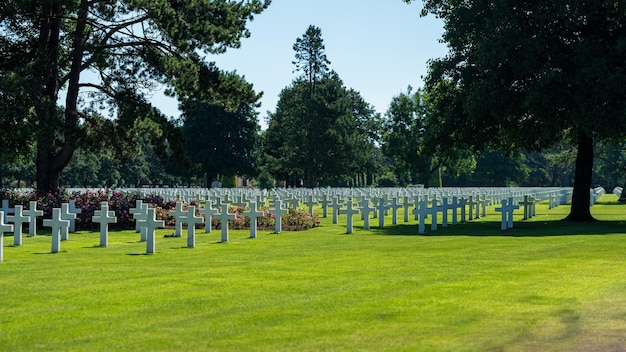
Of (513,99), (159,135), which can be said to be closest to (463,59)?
(513,99)

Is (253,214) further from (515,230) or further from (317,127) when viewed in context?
(317,127)

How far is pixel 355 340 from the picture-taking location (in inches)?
293

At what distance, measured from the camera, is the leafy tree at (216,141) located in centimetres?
8694

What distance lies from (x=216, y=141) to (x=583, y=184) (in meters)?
59.8

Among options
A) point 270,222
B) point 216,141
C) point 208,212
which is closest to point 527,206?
point 270,222

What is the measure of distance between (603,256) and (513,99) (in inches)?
553

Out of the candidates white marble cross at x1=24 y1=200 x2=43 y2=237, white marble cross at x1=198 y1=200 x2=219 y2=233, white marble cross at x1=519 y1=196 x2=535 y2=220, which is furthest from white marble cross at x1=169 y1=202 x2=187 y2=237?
white marble cross at x1=519 y1=196 x2=535 y2=220

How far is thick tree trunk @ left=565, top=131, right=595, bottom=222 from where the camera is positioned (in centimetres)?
3102

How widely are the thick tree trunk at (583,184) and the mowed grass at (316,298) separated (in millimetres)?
13687

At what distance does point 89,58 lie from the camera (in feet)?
96.8

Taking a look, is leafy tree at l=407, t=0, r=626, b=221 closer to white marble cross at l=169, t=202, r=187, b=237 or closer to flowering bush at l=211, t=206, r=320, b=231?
flowering bush at l=211, t=206, r=320, b=231

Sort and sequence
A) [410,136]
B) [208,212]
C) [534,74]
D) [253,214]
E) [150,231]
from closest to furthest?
1. [150,231]
2. [253,214]
3. [208,212]
4. [534,74]
5. [410,136]

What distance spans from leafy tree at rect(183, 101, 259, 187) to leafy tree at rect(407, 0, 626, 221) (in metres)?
56.5

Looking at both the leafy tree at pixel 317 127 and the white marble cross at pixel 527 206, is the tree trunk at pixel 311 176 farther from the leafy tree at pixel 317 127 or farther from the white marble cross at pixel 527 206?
the white marble cross at pixel 527 206
